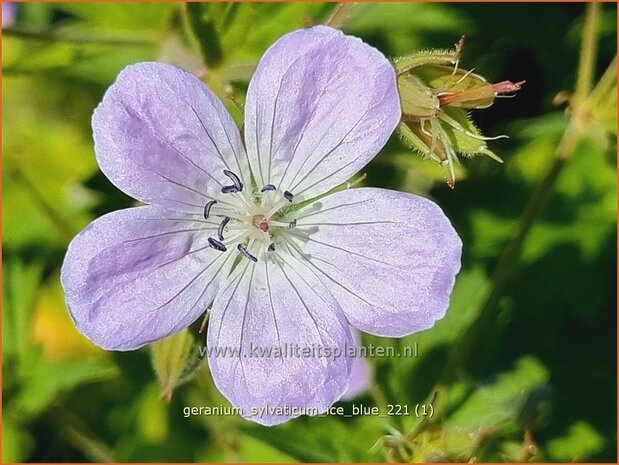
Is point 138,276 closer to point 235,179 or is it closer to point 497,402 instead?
point 235,179

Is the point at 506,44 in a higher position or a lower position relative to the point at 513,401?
higher

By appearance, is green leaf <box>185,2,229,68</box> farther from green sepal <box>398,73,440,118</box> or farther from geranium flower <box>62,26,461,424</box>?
green sepal <box>398,73,440,118</box>

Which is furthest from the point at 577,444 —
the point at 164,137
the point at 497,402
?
the point at 164,137

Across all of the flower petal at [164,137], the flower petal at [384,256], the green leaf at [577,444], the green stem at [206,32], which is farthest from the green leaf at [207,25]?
the green leaf at [577,444]

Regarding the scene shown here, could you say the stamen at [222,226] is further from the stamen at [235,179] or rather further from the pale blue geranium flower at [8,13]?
the pale blue geranium flower at [8,13]

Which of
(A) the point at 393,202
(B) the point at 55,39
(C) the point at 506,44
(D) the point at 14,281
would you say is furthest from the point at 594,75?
(D) the point at 14,281

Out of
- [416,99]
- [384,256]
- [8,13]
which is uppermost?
[8,13]

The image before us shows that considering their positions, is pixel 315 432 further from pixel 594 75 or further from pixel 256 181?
pixel 594 75
